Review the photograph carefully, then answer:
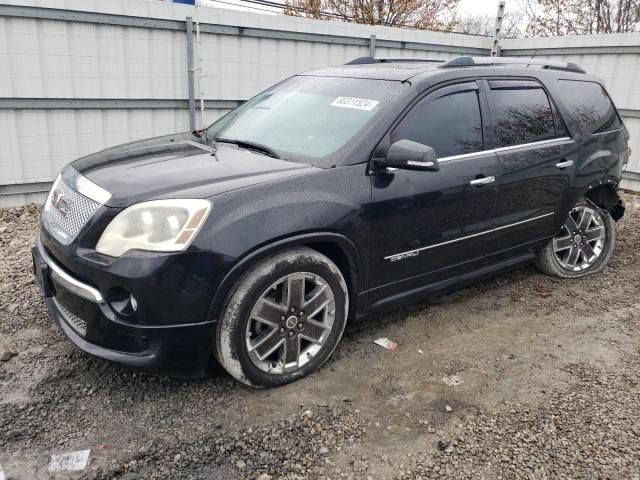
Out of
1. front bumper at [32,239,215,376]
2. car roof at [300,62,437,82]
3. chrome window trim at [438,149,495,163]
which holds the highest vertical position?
car roof at [300,62,437,82]

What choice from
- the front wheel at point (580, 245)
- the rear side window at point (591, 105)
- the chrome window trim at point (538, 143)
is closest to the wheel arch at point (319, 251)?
the chrome window trim at point (538, 143)

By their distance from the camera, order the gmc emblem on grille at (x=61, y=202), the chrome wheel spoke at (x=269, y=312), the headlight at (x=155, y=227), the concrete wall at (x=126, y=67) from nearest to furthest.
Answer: the headlight at (x=155, y=227) → the chrome wheel spoke at (x=269, y=312) → the gmc emblem on grille at (x=61, y=202) → the concrete wall at (x=126, y=67)

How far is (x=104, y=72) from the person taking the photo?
20.8 feet

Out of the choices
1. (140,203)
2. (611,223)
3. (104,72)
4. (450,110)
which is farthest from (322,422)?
(104,72)

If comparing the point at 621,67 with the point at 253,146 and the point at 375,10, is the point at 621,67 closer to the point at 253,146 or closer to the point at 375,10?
the point at 253,146

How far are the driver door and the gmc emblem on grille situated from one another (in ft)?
5.48

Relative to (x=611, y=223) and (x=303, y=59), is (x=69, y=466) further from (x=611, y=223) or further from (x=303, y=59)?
(x=303, y=59)

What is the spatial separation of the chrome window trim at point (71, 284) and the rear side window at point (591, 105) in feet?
12.2

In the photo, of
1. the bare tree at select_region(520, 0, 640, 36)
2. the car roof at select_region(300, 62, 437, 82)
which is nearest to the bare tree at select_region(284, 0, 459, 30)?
the bare tree at select_region(520, 0, 640, 36)

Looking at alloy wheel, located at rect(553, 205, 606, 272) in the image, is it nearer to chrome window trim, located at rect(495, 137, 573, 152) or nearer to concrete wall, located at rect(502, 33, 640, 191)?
chrome window trim, located at rect(495, 137, 573, 152)

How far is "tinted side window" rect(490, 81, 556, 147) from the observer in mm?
3729

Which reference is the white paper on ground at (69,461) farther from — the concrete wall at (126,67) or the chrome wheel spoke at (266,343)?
the concrete wall at (126,67)

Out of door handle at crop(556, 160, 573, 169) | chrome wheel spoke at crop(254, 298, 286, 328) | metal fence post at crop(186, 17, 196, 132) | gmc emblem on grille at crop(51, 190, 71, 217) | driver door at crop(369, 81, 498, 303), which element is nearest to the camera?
chrome wheel spoke at crop(254, 298, 286, 328)

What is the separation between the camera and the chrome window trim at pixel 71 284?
2527 mm
